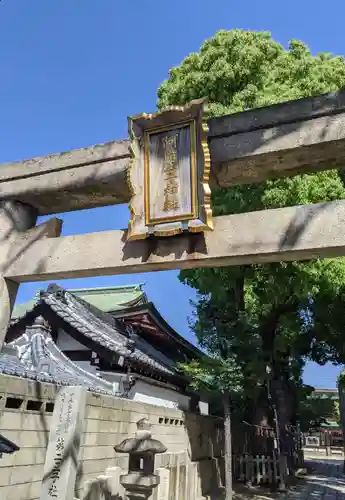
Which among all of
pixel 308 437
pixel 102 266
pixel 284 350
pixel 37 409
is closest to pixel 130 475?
pixel 37 409

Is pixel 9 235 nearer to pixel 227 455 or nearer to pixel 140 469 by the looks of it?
pixel 140 469

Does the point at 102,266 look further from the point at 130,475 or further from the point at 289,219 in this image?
the point at 130,475

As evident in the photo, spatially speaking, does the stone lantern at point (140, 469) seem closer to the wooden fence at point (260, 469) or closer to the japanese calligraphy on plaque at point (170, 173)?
the japanese calligraphy on plaque at point (170, 173)

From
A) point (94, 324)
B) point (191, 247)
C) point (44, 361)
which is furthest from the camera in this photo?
point (94, 324)

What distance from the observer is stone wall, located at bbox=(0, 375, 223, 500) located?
552 centimetres

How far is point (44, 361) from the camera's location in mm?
10000

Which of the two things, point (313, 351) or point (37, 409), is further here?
point (313, 351)

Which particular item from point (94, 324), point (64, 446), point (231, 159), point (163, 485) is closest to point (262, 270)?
point (94, 324)

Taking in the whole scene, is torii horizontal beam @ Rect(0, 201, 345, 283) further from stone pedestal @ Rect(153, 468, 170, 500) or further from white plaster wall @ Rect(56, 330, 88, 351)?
white plaster wall @ Rect(56, 330, 88, 351)

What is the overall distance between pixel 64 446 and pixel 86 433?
2199 millimetres

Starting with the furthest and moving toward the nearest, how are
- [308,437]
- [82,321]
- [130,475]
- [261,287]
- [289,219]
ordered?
1. [308,437]
2. [261,287]
3. [82,321]
4. [130,475]
5. [289,219]

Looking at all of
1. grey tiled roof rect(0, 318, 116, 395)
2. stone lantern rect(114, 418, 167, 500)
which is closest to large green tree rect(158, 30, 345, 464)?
grey tiled roof rect(0, 318, 116, 395)

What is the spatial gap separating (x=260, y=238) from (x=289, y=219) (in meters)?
0.28

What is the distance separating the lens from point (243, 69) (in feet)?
43.5
